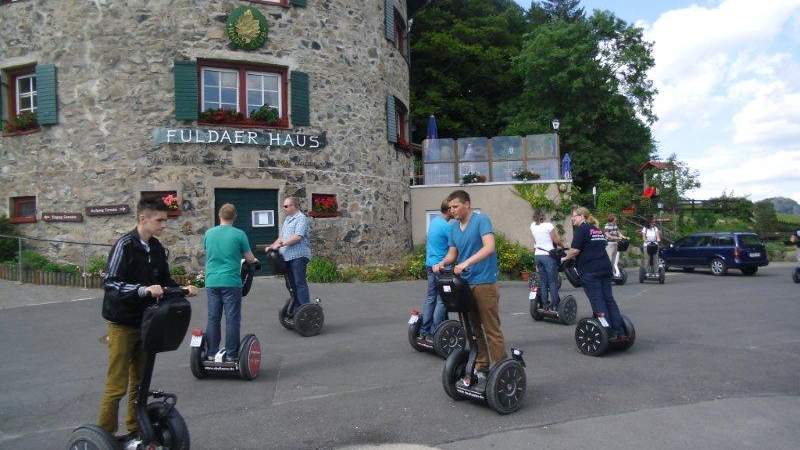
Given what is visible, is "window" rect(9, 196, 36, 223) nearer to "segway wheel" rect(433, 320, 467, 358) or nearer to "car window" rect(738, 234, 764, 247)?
"segway wheel" rect(433, 320, 467, 358)

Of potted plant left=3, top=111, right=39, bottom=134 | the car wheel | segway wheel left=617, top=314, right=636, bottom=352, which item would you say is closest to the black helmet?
segway wheel left=617, top=314, right=636, bottom=352

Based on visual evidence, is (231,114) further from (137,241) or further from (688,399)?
(688,399)

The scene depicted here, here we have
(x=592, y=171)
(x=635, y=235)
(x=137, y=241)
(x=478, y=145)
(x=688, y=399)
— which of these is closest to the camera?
(x=137, y=241)

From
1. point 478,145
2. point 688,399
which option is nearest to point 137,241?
point 688,399

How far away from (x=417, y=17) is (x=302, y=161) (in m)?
20.2

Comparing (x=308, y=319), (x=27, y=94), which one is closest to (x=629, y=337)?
(x=308, y=319)

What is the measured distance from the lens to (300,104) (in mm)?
16188

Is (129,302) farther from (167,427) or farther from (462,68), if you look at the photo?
(462,68)

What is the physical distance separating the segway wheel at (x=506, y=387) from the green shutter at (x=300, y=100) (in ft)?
39.0

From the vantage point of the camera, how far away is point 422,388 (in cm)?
625

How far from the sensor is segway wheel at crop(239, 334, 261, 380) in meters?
6.55

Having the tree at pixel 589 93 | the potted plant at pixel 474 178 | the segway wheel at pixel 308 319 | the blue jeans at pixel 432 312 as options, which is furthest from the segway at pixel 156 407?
the tree at pixel 589 93

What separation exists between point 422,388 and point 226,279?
7.61 feet

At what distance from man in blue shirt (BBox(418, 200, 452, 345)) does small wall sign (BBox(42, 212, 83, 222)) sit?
35.3 feet
